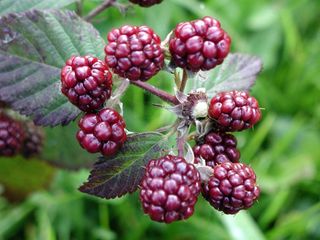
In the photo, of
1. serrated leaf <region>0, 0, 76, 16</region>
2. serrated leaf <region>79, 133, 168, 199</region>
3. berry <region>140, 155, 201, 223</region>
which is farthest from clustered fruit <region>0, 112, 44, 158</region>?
berry <region>140, 155, 201, 223</region>

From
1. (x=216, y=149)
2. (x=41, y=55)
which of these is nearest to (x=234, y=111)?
(x=216, y=149)

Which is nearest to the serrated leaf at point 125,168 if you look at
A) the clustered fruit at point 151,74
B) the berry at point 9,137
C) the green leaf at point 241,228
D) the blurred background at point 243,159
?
the clustered fruit at point 151,74

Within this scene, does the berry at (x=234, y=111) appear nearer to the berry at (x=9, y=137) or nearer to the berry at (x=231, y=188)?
the berry at (x=231, y=188)

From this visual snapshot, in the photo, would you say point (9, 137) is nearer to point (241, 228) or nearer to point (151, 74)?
point (151, 74)

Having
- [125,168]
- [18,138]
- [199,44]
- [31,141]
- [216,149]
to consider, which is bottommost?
[31,141]

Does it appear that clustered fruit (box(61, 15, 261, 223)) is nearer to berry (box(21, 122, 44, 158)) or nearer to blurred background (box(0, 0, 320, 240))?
berry (box(21, 122, 44, 158))

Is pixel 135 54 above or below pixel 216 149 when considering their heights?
above
